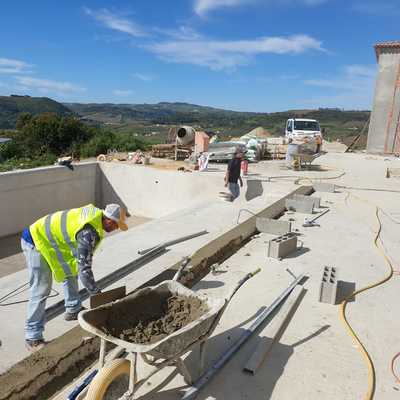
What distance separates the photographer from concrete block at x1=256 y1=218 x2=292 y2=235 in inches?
311

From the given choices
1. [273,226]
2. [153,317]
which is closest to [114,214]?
[153,317]

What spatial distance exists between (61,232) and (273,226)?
5299 mm

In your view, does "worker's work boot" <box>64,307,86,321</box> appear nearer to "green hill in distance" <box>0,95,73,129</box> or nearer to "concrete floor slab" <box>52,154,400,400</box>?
"concrete floor slab" <box>52,154,400,400</box>

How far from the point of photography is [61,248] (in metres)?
3.62

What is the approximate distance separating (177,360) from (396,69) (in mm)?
26150

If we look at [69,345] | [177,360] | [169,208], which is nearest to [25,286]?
[69,345]

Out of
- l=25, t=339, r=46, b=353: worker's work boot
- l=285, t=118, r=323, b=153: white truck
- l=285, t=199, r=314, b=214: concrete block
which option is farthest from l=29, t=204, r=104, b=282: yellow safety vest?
l=285, t=118, r=323, b=153: white truck

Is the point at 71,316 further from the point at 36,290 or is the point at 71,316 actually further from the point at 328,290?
the point at 328,290

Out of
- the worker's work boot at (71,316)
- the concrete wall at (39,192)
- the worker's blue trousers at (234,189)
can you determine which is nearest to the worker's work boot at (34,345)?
the worker's work boot at (71,316)

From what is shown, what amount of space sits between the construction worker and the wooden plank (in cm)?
160

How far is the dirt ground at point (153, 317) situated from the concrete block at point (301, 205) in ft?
22.2

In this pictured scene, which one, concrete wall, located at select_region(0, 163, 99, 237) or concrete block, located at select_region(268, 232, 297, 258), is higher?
concrete block, located at select_region(268, 232, 297, 258)

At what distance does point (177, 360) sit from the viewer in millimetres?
3115

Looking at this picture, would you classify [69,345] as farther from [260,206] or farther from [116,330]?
[260,206]
